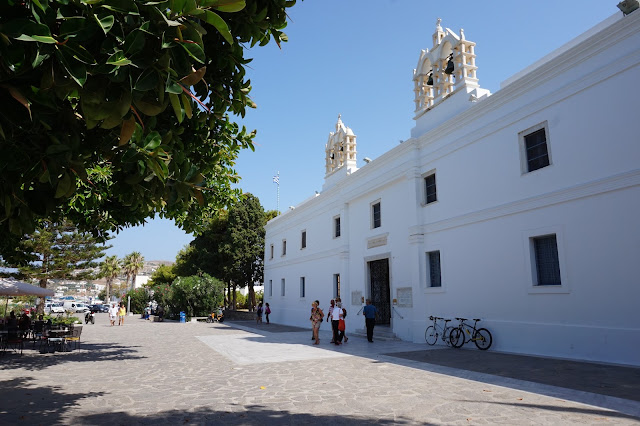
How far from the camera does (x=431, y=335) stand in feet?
47.7

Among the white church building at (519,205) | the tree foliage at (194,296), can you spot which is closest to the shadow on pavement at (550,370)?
the white church building at (519,205)

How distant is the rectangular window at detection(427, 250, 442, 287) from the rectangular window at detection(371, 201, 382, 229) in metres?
3.52

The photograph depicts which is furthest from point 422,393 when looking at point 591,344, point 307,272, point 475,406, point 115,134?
→ point 307,272

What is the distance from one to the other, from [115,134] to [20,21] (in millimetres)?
1382

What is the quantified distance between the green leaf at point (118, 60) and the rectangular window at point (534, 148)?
11.8 m

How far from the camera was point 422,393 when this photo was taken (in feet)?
23.7

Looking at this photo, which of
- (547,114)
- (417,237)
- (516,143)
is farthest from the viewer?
(417,237)

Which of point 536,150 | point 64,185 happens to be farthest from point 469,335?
point 64,185

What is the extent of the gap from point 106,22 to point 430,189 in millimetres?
14825

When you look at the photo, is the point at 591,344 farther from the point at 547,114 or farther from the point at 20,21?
the point at 20,21

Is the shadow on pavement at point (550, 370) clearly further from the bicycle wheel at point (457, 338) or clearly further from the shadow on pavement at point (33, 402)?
the shadow on pavement at point (33, 402)

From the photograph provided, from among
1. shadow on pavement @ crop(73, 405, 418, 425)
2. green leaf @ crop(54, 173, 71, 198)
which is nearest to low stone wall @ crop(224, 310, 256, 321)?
shadow on pavement @ crop(73, 405, 418, 425)

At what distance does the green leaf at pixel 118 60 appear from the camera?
81.2 inches

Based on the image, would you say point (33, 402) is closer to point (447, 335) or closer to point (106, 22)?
point (106, 22)
